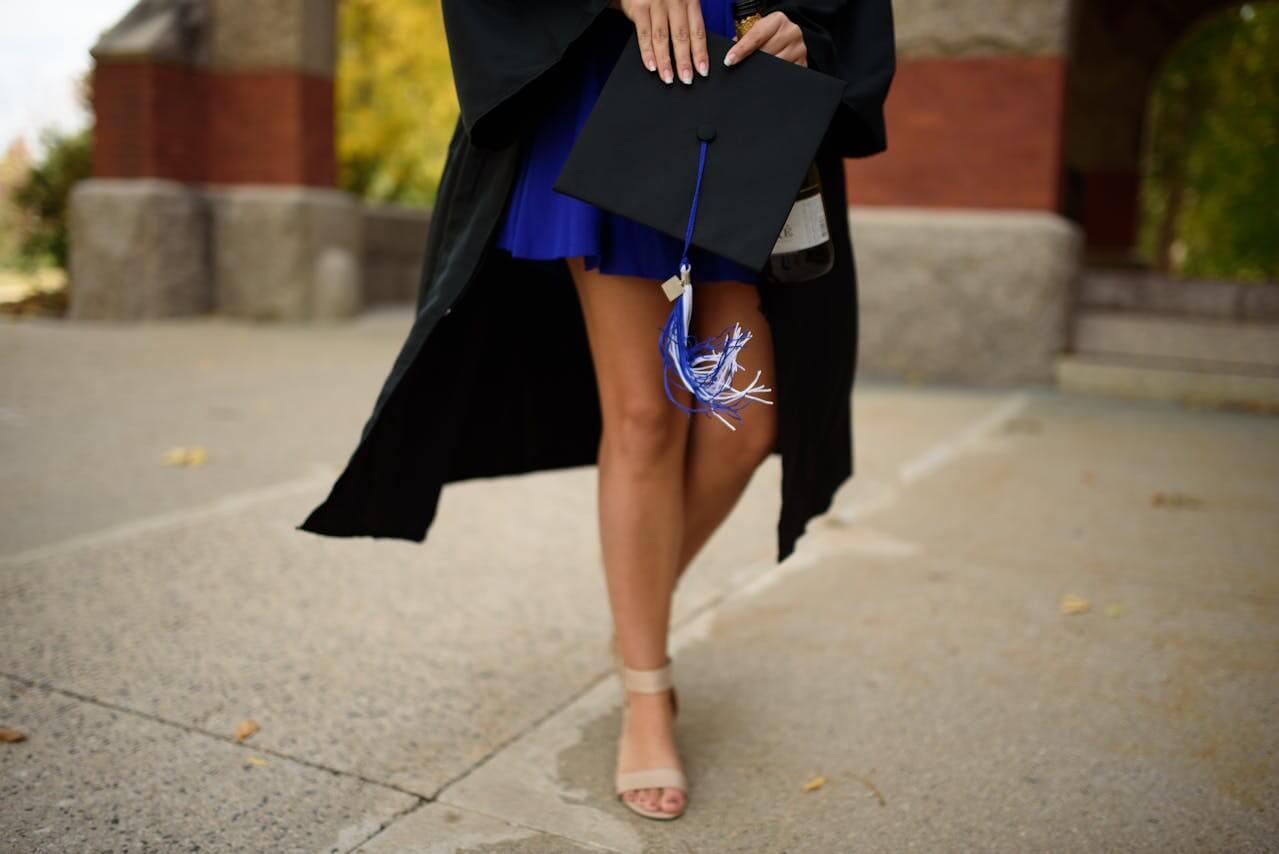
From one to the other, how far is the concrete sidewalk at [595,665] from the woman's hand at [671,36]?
1.21 metres

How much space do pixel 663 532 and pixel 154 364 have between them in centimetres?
534

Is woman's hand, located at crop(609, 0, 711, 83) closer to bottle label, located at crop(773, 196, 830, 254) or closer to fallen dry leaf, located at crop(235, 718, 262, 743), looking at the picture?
bottle label, located at crop(773, 196, 830, 254)

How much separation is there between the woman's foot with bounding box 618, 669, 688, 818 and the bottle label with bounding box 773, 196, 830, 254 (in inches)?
33.1

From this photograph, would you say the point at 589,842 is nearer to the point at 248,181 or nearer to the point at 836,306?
the point at 836,306

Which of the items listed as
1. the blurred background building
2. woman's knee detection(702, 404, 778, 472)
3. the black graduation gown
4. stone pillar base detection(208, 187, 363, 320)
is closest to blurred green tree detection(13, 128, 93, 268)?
the blurred background building

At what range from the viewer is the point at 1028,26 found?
644 cm

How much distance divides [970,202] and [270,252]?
17.4 ft

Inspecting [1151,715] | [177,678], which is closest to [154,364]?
[177,678]

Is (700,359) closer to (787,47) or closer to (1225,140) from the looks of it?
(787,47)

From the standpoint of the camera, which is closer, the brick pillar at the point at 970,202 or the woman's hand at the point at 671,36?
the woman's hand at the point at 671,36

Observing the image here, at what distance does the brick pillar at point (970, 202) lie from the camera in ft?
21.2

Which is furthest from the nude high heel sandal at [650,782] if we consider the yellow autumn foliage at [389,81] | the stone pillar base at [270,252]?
the yellow autumn foliage at [389,81]

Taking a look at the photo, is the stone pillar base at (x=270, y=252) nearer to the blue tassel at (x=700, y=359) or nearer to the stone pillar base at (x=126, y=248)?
the stone pillar base at (x=126, y=248)

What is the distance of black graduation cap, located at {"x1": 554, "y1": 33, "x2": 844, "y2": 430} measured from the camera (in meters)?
1.59
